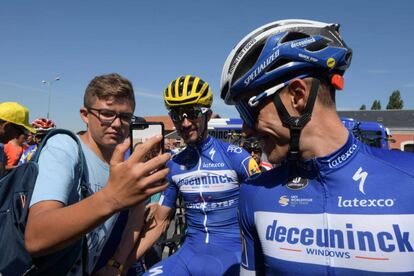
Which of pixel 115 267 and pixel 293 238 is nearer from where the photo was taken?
pixel 293 238

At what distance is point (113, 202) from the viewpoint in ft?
4.25

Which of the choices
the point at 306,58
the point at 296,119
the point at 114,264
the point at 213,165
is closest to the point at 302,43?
the point at 306,58

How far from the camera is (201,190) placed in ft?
12.2

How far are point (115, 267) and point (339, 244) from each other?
167 centimetres

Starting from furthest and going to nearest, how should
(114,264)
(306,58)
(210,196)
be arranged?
(210,196)
(114,264)
(306,58)

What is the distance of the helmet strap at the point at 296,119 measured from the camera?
1761 millimetres

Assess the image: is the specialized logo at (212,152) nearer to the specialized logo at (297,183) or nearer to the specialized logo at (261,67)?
the specialized logo at (297,183)

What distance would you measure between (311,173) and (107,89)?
1.53 metres

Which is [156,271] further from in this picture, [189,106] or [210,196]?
[189,106]

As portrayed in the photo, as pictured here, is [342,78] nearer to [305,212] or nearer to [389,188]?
[389,188]

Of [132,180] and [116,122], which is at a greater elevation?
[132,180]

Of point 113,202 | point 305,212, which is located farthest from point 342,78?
point 113,202

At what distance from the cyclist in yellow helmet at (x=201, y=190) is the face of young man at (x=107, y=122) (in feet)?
3.49

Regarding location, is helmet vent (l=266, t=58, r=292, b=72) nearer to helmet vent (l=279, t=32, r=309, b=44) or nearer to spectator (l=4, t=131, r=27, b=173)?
helmet vent (l=279, t=32, r=309, b=44)
